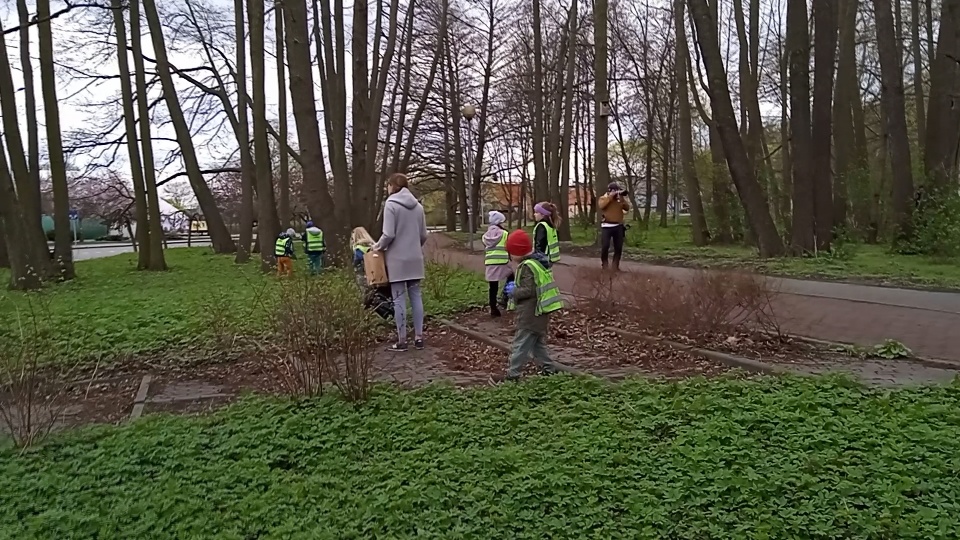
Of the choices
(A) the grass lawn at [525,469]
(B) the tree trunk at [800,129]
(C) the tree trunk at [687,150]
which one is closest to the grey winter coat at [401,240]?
(A) the grass lawn at [525,469]

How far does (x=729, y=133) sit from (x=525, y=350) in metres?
9.90

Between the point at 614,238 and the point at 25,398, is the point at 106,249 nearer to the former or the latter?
the point at 614,238

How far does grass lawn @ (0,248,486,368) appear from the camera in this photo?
311 inches

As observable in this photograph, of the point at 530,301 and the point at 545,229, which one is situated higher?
the point at 545,229

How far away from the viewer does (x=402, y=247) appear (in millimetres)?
7234

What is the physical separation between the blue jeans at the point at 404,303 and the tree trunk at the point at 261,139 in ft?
33.6

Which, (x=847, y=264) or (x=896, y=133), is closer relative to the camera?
(x=847, y=264)

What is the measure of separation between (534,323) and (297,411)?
196 centimetres

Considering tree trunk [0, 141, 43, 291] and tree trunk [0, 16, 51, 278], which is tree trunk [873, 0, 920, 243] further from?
tree trunk [0, 16, 51, 278]

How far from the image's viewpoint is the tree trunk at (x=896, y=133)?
51.7 ft

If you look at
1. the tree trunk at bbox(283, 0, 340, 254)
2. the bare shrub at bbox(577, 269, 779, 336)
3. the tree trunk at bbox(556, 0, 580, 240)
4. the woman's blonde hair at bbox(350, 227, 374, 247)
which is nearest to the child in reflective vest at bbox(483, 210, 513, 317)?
the woman's blonde hair at bbox(350, 227, 374, 247)

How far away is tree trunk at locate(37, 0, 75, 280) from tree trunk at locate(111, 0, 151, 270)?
1.99 meters

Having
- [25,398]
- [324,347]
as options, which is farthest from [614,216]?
[25,398]

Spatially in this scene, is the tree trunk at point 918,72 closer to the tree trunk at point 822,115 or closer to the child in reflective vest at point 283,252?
the tree trunk at point 822,115
